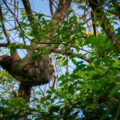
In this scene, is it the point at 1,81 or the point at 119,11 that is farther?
the point at 1,81

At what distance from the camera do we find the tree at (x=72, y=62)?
194 cm

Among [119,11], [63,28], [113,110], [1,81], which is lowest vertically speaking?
[113,110]

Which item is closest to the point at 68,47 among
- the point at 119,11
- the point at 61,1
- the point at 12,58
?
the point at 119,11

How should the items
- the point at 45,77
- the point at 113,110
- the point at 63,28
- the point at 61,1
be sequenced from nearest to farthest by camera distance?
the point at 113,110, the point at 63,28, the point at 61,1, the point at 45,77

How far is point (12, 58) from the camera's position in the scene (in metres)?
6.24

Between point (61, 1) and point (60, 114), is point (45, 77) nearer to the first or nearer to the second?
point (61, 1)

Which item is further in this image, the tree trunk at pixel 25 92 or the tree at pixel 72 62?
the tree trunk at pixel 25 92

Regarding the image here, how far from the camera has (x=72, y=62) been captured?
3141 millimetres

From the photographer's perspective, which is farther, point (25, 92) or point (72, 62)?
point (25, 92)

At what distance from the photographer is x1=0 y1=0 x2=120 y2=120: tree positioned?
1.94 metres

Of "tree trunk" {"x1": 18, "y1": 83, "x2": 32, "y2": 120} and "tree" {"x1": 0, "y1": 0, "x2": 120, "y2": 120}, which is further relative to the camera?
"tree trunk" {"x1": 18, "y1": 83, "x2": 32, "y2": 120}

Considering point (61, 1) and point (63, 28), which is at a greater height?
point (61, 1)

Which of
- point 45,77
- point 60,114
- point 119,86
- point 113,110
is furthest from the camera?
point 45,77

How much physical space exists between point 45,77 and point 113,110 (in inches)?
161
